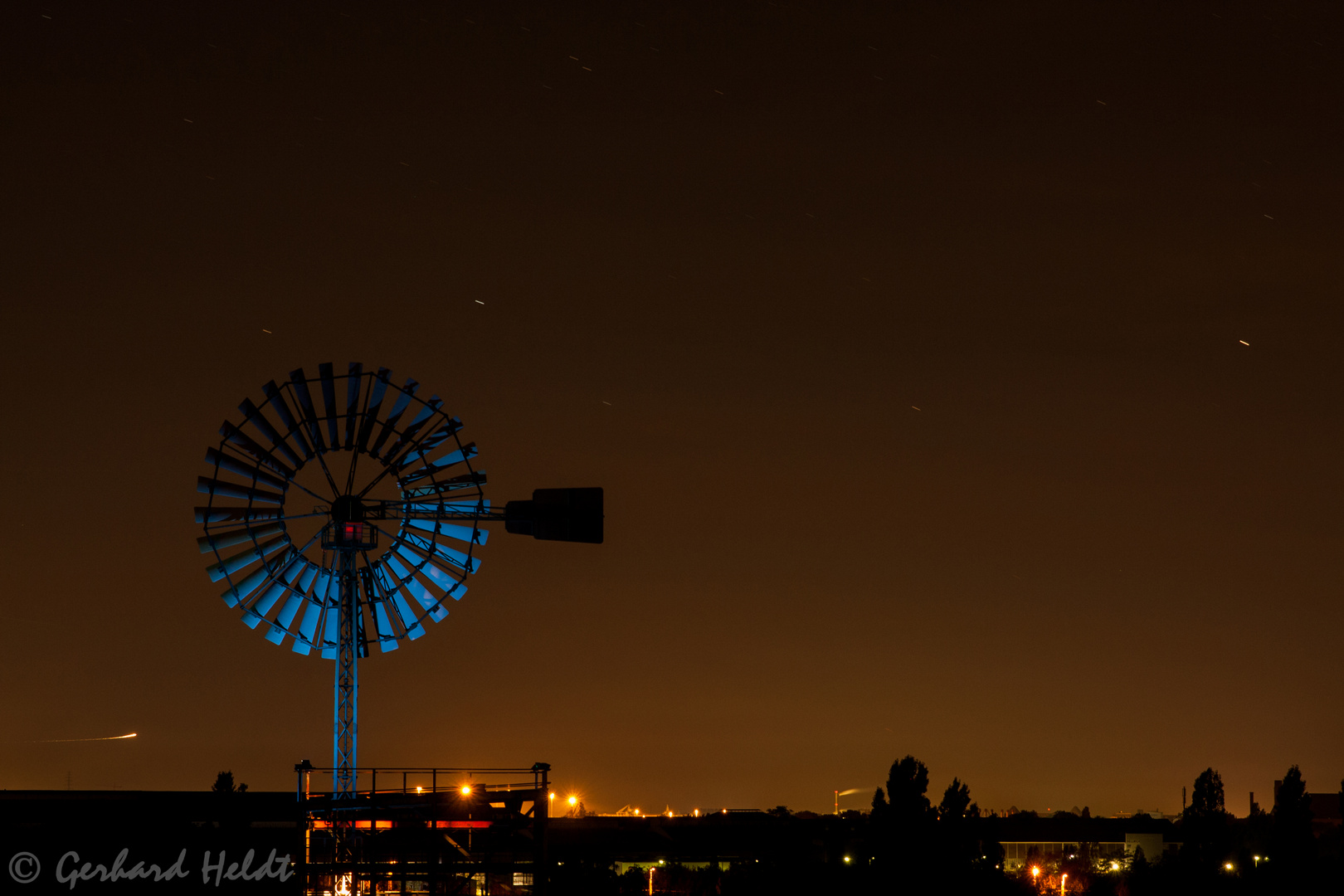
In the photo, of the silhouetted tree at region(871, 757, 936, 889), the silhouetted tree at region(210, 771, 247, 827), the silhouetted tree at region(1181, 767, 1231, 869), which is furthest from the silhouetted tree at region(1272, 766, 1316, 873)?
the silhouetted tree at region(210, 771, 247, 827)

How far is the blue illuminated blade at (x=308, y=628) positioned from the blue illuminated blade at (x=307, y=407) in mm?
4203

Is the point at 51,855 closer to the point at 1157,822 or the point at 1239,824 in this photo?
the point at 1157,822

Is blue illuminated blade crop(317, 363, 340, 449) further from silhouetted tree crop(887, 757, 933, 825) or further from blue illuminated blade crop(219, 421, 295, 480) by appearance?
silhouetted tree crop(887, 757, 933, 825)

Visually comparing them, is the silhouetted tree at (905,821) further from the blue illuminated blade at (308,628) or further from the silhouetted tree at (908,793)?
the blue illuminated blade at (308,628)

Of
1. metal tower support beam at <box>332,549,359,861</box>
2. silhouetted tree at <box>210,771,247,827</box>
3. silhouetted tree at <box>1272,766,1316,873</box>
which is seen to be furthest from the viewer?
silhouetted tree at <box>1272,766,1316,873</box>

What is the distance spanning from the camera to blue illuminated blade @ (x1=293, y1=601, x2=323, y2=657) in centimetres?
4275

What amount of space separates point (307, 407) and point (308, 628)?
19.6 feet

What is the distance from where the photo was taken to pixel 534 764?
124 ft

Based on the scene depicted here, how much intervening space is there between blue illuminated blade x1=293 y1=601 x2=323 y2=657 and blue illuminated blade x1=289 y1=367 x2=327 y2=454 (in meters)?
4.20

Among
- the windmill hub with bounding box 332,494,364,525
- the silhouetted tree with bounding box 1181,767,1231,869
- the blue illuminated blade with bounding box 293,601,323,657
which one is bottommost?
the silhouetted tree with bounding box 1181,767,1231,869

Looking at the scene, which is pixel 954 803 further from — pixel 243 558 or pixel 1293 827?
pixel 243 558

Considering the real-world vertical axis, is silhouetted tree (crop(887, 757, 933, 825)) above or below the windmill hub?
below

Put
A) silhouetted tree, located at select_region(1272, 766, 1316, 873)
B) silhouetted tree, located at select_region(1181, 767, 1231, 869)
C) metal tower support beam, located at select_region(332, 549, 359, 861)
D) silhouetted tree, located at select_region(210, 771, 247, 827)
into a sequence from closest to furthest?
1. metal tower support beam, located at select_region(332, 549, 359, 861)
2. silhouetted tree, located at select_region(210, 771, 247, 827)
3. silhouetted tree, located at select_region(1272, 766, 1316, 873)
4. silhouetted tree, located at select_region(1181, 767, 1231, 869)

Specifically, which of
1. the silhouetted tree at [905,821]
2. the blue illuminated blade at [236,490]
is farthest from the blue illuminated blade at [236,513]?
the silhouetted tree at [905,821]
